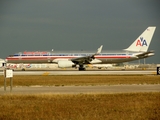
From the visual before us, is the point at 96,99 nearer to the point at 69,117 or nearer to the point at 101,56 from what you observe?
the point at 69,117

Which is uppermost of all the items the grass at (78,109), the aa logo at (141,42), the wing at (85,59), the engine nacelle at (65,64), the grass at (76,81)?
the aa logo at (141,42)

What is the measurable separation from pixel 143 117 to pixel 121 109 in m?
2.25

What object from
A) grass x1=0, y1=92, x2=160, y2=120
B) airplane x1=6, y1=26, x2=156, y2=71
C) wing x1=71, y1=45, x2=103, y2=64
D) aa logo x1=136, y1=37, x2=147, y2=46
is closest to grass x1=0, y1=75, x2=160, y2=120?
grass x1=0, y1=92, x2=160, y2=120

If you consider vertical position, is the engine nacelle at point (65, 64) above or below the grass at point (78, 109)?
above

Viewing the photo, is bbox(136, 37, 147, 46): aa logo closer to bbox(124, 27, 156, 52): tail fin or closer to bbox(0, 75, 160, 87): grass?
bbox(124, 27, 156, 52): tail fin

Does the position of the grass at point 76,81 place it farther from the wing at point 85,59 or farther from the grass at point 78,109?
the wing at point 85,59

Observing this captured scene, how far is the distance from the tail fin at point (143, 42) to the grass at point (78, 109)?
6085 centimetres

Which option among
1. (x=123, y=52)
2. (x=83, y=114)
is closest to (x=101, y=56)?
(x=123, y=52)

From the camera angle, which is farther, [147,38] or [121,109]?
[147,38]

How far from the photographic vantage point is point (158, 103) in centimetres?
1703

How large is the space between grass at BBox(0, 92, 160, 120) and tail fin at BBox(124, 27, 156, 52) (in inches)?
2396

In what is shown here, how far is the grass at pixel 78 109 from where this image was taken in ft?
43.1

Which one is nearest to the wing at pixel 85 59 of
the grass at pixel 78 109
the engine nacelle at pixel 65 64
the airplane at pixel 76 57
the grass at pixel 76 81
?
the airplane at pixel 76 57

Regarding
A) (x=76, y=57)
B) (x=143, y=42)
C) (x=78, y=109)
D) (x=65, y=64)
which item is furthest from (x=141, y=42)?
(x=78, y=109)
